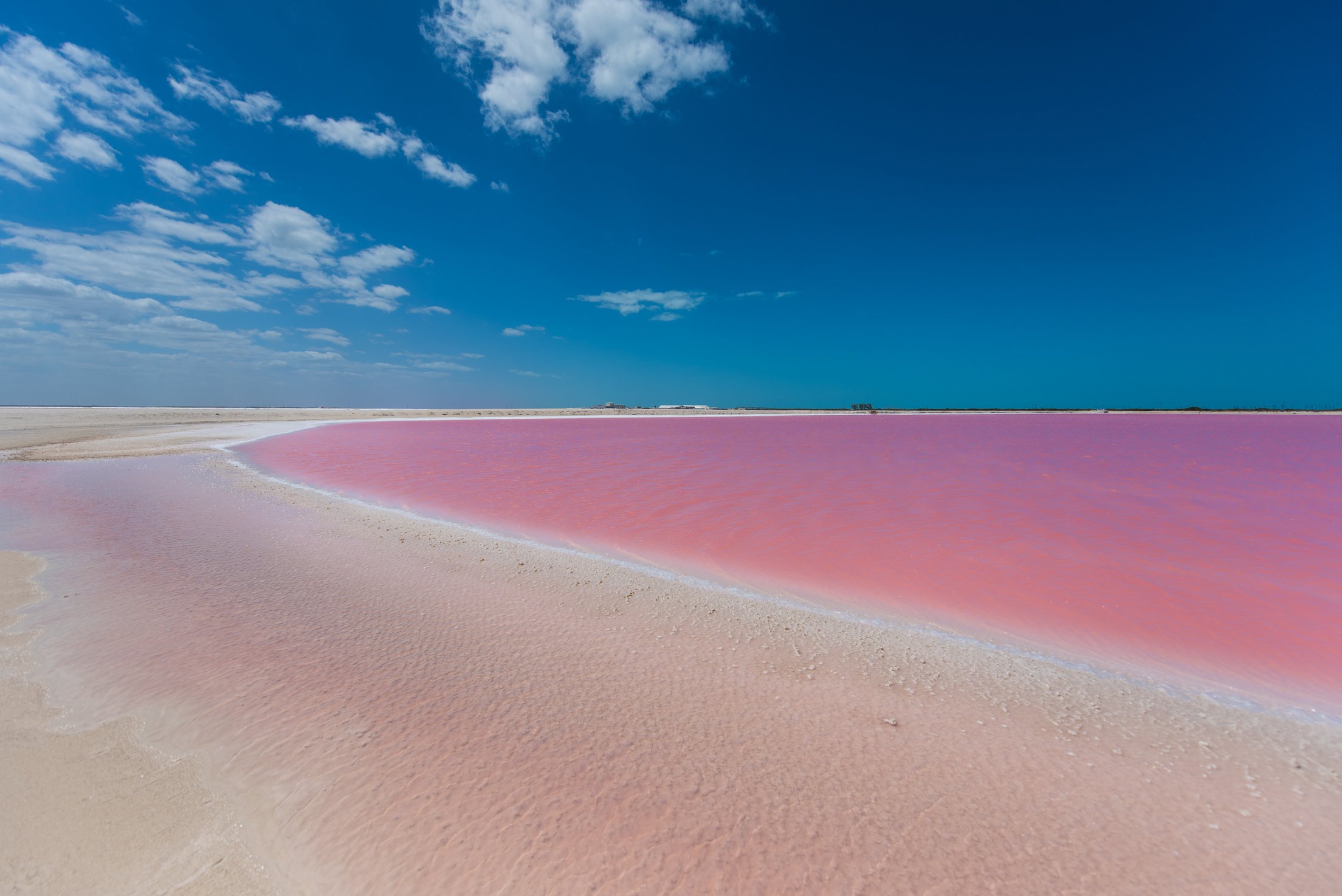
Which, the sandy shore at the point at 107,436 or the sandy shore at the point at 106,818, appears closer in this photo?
the sandy shore at the point at 106,818

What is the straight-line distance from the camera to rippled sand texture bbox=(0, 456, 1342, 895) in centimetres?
234

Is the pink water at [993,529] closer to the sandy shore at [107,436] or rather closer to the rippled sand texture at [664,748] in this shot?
the rippled sand texture at [664,748]

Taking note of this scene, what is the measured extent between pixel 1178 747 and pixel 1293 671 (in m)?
2.43

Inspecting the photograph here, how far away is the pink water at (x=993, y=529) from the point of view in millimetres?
5180

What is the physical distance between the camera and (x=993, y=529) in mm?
9055

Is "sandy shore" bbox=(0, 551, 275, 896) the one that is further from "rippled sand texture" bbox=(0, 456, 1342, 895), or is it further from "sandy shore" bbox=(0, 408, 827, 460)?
"sandy shore" bbox=(0, 408, 827, 460)

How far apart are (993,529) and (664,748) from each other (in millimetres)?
8252

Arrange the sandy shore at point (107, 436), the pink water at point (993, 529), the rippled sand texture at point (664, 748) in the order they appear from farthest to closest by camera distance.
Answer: the sandy shore at point (107, 436) → the pink water at point (993, 529) → the rippled sand texture at point (664, 748)

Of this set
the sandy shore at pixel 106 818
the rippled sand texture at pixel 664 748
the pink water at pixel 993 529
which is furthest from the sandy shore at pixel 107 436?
the sandy shore at pixel 106 818

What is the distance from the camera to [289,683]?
371cm

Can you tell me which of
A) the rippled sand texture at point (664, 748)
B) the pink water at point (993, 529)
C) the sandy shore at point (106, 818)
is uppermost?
the pink water at point (993, 529)

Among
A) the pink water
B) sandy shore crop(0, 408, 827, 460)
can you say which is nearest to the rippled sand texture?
the pink water

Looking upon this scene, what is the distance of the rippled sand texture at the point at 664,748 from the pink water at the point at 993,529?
1.30 meters

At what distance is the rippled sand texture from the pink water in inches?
51.2
